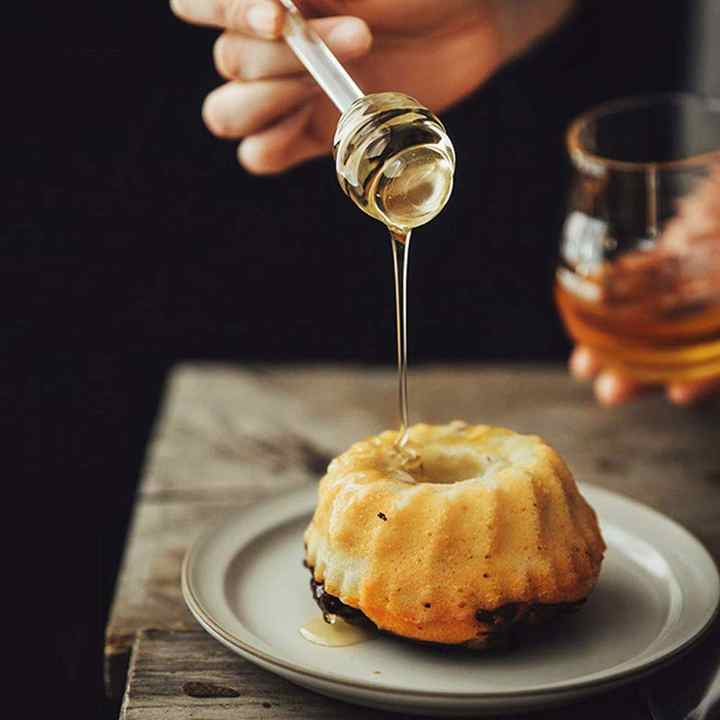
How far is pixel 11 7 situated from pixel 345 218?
26.7 inches

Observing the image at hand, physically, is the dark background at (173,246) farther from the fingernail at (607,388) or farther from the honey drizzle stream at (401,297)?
the honey drizzle stream at (401,297)

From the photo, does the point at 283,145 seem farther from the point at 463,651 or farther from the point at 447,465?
the point at 463,651

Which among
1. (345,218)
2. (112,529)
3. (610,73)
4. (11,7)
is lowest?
(112,529)

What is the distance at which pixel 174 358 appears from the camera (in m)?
2.41

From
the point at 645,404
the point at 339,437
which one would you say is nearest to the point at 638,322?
the point at 645,404

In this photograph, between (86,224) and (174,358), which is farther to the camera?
(174,358)

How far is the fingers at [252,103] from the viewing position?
131 centimetres

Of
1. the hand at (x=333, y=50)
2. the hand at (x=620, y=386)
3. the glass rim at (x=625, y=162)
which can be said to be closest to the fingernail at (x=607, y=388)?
the hand at (x=620, y=386)

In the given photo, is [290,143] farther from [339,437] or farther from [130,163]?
[130,163]

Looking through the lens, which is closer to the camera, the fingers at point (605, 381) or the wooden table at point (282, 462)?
the wooden table at point (282, 462)

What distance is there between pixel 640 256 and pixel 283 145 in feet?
1.45

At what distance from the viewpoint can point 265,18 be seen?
112cm

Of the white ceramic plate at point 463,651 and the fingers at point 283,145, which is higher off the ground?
the fingers at point 283,145

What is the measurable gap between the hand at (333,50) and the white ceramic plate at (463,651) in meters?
0.44
